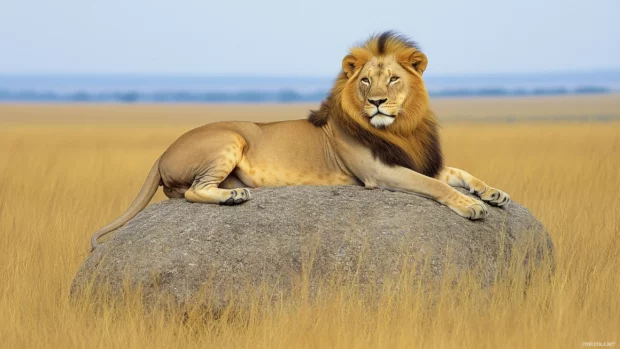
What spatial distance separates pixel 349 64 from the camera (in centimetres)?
680

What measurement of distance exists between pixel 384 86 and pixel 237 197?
1231mm

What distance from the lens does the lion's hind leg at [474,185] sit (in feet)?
22.6

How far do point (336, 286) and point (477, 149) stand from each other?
14.5m

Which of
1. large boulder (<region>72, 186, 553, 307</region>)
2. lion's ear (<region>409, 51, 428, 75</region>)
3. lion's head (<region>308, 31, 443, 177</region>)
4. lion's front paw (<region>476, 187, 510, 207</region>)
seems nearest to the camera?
large boulder (<region>72, 186, 553, 307</region>)

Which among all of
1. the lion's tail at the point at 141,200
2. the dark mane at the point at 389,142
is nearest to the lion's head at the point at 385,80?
the dark mane at the point at 389,142

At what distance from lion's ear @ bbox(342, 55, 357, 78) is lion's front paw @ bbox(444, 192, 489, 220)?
1.12 meters

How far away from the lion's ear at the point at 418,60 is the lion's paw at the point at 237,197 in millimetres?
1456

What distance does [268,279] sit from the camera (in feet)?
19.4

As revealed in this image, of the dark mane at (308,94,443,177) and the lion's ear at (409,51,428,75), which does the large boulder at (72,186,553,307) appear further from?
the lion's ear at (409,51,428,75)

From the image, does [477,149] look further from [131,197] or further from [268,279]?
[268,279]

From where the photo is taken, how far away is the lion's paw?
6512mm

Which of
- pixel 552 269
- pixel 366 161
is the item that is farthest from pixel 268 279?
pixel 552 269

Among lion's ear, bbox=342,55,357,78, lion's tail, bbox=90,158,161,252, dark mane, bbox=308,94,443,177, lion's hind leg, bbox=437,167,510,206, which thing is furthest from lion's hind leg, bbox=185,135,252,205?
→ lion's hind leg, bbox=437,167,510,206

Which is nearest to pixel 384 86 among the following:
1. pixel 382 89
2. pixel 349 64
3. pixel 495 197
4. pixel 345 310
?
pixel 382 89
